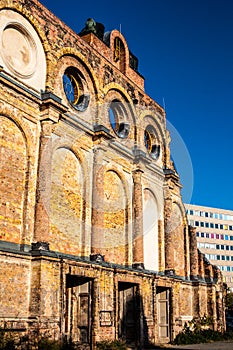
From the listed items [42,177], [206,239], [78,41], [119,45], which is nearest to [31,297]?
[42,177]

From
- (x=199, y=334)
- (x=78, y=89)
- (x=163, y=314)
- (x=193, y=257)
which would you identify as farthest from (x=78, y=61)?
(x=199, y=334)

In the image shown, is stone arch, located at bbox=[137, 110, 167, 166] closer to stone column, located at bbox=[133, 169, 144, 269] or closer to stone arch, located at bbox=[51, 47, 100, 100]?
stone column, located at bbox=[133, 169, 144, 269]

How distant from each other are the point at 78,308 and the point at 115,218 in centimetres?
499

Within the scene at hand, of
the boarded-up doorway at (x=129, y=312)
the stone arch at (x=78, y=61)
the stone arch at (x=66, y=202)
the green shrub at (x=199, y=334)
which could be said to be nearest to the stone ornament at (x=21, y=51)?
the stone arch at (x=78, y=61)

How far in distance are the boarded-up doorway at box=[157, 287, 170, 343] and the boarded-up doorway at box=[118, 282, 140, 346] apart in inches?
123

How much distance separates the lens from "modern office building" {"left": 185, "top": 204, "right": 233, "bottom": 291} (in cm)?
7719

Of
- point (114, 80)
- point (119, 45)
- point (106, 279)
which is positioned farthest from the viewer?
point (119, 45)

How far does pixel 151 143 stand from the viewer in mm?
26688

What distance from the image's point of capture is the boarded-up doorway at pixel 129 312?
805 inches

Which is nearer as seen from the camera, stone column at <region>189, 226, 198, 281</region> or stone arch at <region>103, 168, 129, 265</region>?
stone arch at <region>103, 168, 129, 265</region>

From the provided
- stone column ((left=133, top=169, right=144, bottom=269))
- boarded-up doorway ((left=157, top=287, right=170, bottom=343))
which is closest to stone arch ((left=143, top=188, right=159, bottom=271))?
boarded-up doorway ((left=157, top=287, right=170, bottom=343))

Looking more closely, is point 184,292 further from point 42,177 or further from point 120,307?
point 42,177

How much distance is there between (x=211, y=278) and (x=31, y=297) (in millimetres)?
16131

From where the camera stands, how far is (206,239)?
77438 mm
